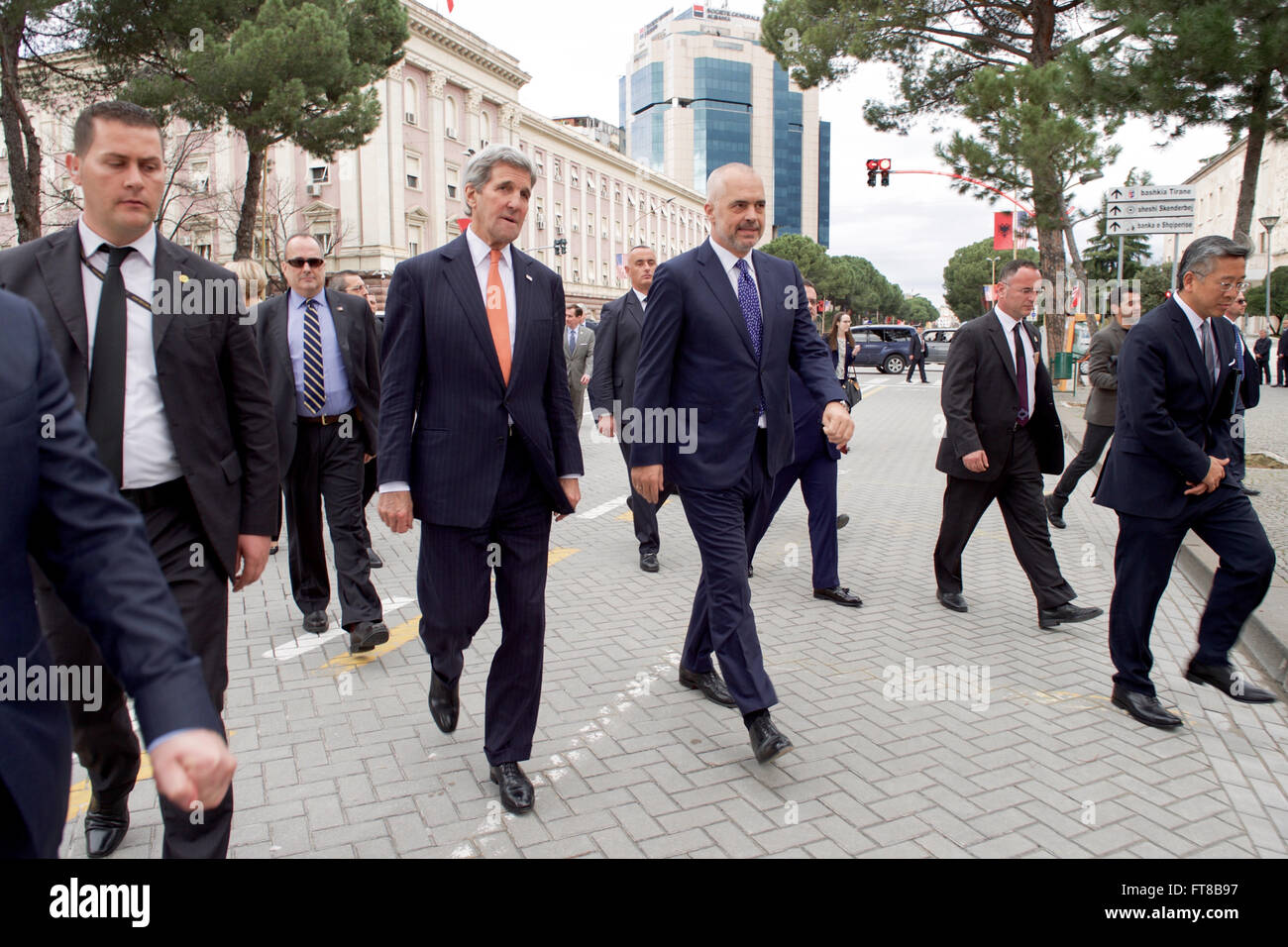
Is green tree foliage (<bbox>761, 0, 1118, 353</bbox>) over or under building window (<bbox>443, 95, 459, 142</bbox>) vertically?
under

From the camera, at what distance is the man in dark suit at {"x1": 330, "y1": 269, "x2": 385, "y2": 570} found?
5.46 metres

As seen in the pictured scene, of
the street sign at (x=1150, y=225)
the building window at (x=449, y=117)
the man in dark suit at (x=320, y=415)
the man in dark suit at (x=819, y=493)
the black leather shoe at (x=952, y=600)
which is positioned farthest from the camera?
the building window at (x=449, y=117)

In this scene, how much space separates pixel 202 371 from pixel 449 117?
6275 cm

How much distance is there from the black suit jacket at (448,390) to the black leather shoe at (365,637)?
189 cm

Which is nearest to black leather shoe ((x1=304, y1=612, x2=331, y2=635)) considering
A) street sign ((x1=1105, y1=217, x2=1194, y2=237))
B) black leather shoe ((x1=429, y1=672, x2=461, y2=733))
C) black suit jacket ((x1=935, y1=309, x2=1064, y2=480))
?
black leather shoe ((x1=429, y1=672, x2=461, y2=733))

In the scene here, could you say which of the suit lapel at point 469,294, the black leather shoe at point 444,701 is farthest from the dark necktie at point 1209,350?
the black leather shoe at point 444,701

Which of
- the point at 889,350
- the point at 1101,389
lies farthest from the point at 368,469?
the point at 889,350

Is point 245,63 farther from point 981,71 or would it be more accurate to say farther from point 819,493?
point 819,493

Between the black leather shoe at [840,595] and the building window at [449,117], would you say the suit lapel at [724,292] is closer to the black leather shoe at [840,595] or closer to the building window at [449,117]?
the black leather shoe at [840,595]

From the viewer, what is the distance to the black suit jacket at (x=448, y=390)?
3.33m

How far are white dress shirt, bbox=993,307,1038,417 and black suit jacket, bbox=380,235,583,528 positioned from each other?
11.5 ft

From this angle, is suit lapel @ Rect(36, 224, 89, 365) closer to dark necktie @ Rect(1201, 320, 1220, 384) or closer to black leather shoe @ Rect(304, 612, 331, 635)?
black leather shoe @ Rect(304, 612, 331, 635)
